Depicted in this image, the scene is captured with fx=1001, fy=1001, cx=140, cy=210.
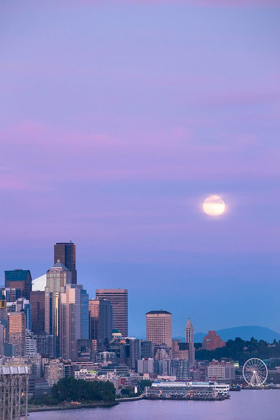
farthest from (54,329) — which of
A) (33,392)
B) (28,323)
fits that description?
(33,392)

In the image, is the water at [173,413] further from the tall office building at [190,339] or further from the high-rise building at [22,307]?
the tall office building at [190,339]

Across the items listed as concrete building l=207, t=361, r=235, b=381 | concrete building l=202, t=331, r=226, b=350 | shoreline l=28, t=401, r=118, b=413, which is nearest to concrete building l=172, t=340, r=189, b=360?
concrete building l=202, t=331, r=226, b=350

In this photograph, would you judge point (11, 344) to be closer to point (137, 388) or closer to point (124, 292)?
point (137, 388)

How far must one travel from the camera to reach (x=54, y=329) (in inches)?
5891

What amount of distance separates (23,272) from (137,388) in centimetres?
6592

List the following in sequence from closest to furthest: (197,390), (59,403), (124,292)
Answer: (59,403)
(197,390)
(124,292)

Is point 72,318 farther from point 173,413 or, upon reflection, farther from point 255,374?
point 173,413

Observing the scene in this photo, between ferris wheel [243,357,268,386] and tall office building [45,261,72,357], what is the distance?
30.8 meters

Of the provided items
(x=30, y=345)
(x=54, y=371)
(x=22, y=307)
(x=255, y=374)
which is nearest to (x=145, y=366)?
(x=30, y=345)

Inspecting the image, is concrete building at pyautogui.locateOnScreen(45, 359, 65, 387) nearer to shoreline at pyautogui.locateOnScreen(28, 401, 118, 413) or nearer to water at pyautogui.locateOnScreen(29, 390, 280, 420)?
water at pyautogui.locateOnScreen(29, 390, 280, 420)

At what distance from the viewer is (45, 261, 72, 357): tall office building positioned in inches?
5886

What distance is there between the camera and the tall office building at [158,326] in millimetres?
173500

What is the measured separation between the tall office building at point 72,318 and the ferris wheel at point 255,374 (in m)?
29.3

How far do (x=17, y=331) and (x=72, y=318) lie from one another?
22.4m
